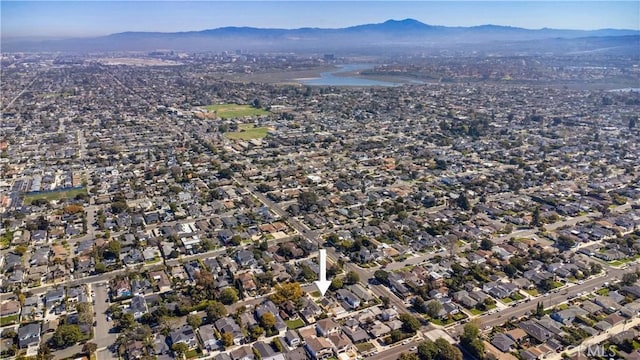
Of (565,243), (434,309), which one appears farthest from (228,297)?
(565,243)

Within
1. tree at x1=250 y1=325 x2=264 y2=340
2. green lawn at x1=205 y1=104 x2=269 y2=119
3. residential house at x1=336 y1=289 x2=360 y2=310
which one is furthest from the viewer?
green lawn at x1=205 y1=104 x2=269 y2=119

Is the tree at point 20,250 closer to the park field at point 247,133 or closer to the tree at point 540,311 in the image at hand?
the tree at point 540,311

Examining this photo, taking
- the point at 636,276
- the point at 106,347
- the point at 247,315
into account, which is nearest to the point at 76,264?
the point at 106,347

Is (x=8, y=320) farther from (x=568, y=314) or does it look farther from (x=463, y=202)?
(x=463, y=202)

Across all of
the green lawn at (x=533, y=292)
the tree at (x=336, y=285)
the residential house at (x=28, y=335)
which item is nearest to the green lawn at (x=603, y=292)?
the green lawn at (x=533, y=292)

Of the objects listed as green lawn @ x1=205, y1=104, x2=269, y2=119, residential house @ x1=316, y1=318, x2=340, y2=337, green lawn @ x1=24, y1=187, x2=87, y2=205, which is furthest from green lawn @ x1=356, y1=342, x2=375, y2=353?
green lawn @ x1=205, y1=104, x2=269, y2=119

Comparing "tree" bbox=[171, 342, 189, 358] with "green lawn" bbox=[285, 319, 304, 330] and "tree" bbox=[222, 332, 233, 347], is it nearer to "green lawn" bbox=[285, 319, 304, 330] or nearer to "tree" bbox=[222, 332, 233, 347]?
"tree" bbox=[222, 332, 233, 347]

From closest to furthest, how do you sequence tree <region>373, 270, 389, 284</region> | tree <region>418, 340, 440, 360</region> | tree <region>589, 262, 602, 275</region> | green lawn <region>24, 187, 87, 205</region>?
tree <region>418, 340, 440, 360</region>, tree <region>373, 270, 389, 284</region>, tree <region>589, 262, 602, 275</region>, green lawn <region>24, 187, 87, 205</region>
